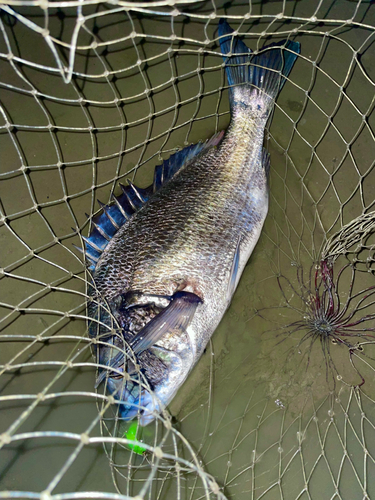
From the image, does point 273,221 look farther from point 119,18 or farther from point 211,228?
point 119,18

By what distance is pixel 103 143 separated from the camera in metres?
2.37

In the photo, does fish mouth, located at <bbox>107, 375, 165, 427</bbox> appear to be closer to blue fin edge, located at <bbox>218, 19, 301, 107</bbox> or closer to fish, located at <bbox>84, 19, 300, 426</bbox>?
fish, located at <bbox>84, 19, 300, 426</bbox>

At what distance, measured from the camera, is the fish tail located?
85.9 inches

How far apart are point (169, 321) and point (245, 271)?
2.47ft

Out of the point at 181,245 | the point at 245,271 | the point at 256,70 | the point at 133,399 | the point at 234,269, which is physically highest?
the point at 256,70

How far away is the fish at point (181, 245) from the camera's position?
1899mm

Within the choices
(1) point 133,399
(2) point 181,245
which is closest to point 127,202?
(2) point 181,245

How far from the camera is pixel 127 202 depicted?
218cm

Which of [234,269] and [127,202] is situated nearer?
[234,269]

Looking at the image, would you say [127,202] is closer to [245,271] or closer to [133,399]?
[245,271]

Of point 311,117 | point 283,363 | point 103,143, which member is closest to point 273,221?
point 311,117

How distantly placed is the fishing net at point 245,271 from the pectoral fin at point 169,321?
0.51 metres

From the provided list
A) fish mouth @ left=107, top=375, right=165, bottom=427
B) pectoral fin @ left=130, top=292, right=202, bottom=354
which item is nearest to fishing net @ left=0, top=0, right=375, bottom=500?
fish mouth @ left=107, top=375, right=165, bottom=427

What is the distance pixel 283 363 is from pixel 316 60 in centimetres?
196
